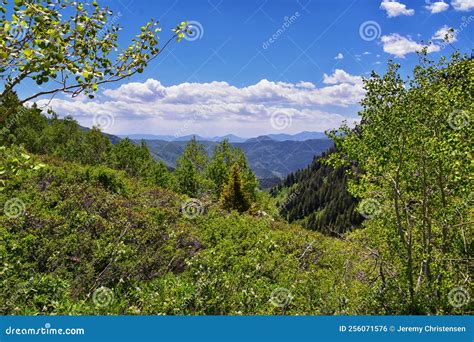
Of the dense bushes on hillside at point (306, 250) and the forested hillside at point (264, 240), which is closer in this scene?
the forested hillside at point (264, 240)

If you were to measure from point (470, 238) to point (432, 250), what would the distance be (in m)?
1.39

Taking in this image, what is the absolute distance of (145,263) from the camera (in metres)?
13.9

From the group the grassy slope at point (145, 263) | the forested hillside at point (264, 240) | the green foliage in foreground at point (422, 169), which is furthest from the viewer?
the grassy slope at point (145, 263)

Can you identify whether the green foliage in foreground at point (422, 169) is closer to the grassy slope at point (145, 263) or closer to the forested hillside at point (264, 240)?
the forested hillside at point (264, 240)

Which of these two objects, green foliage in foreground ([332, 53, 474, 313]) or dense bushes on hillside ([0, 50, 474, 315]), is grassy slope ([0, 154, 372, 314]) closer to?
dense bushes on hillside ([0, 50, 474, 315])

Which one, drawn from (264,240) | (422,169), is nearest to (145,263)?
(264,240)

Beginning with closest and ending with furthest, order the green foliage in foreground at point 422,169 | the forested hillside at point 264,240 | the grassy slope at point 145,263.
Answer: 1. the forested hillside at point 264,240
2. the green foliage in foreground at point 422,169
3. the grassy slope at point 145,263

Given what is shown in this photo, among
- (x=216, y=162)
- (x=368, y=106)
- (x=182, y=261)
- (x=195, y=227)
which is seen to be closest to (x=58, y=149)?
(x=216, y=162)

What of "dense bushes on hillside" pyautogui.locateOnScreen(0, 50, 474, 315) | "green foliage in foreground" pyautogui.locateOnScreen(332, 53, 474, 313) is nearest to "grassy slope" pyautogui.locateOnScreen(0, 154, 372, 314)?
"dense bushes on hillside" pyautogui.locateOnScreen(0, 50, 474, 315)

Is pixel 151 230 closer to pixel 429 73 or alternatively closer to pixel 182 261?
pixel 182 261

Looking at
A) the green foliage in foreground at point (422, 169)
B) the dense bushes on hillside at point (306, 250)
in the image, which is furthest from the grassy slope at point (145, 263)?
the green foliage in foreground at point (422, 169)

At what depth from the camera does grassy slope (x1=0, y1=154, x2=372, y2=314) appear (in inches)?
433

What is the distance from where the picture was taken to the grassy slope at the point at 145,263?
11008 millimetres

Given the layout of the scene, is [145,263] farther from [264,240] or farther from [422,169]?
[422,169]
